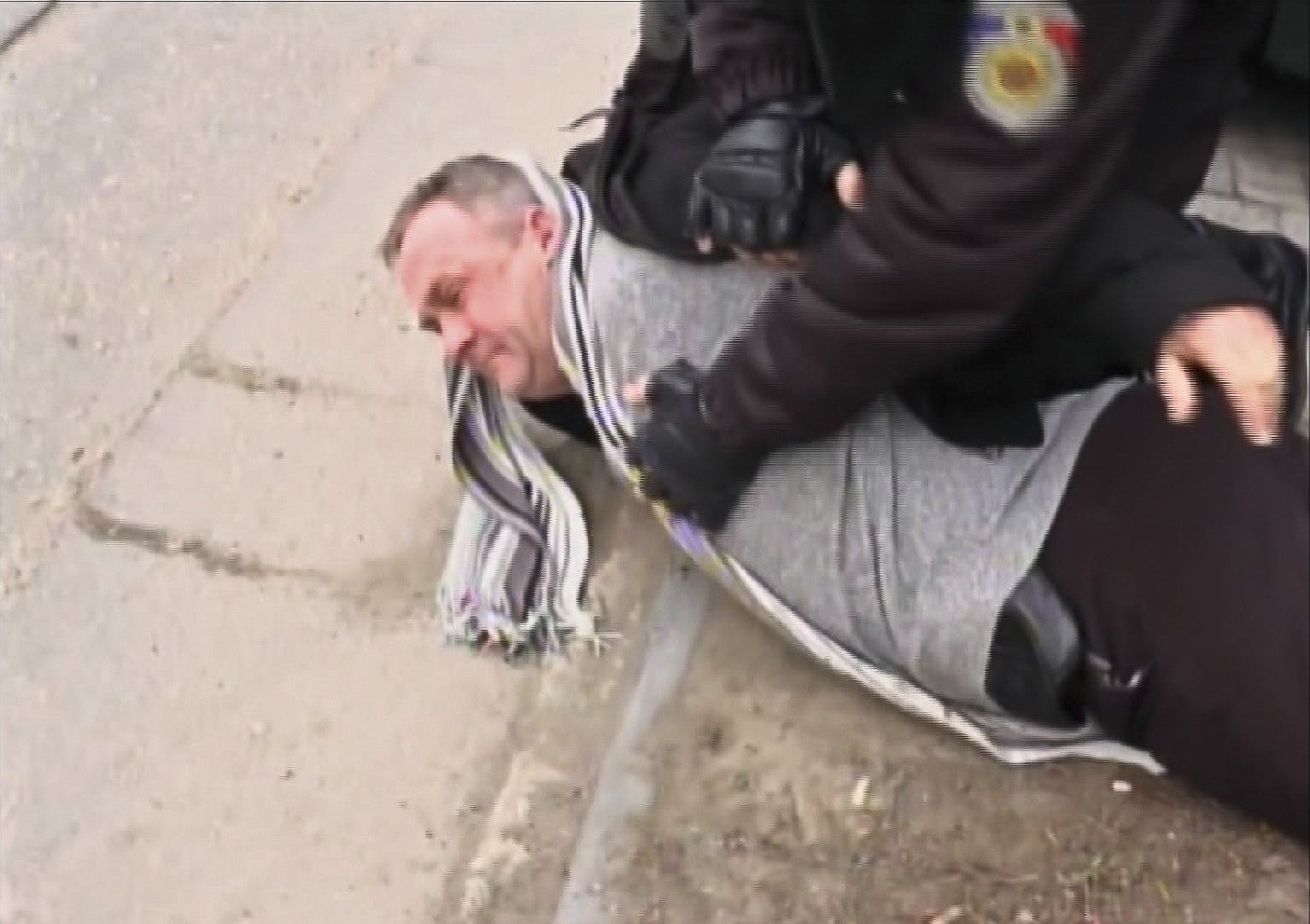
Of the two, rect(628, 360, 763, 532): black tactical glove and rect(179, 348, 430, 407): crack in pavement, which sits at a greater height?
rect(628, 360, 763, 532): black tactical glove

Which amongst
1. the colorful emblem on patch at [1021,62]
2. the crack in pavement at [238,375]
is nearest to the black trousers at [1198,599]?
the colorful emblem on patch at [1021,62]

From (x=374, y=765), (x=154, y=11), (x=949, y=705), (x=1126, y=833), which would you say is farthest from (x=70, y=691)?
(x=154, y=11)

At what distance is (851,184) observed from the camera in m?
1.60

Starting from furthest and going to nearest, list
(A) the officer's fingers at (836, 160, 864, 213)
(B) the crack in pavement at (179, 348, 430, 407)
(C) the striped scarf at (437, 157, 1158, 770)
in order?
1. (B) the crack in pavement at (179, 348, 430, 407)
2. (C) the striped scarf at (437, 157, 1158, 770)
3. (A) the officer's fingers at (836, 160, 864, 213)

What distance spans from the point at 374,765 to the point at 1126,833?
78 cm

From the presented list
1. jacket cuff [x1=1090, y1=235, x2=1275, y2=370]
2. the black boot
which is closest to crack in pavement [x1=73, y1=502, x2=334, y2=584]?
jacket cuff [x1=1090, y1=235, x2=1275, y2=370]

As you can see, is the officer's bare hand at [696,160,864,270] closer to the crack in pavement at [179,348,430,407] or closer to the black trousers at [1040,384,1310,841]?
the black trousers at [1040,384,1310,841]

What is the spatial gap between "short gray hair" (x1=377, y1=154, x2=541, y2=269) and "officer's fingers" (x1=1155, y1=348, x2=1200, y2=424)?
0.73m

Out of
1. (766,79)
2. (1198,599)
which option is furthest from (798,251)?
(1198,599)

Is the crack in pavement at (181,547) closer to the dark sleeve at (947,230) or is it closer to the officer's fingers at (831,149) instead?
the dark sleeve at (947,230)

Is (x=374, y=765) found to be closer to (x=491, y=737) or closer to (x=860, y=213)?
(x=491, y=737)

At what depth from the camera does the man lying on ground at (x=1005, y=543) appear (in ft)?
5.76

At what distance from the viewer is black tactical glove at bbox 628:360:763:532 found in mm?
1781

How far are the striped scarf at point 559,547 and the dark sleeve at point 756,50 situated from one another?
0.28 m
